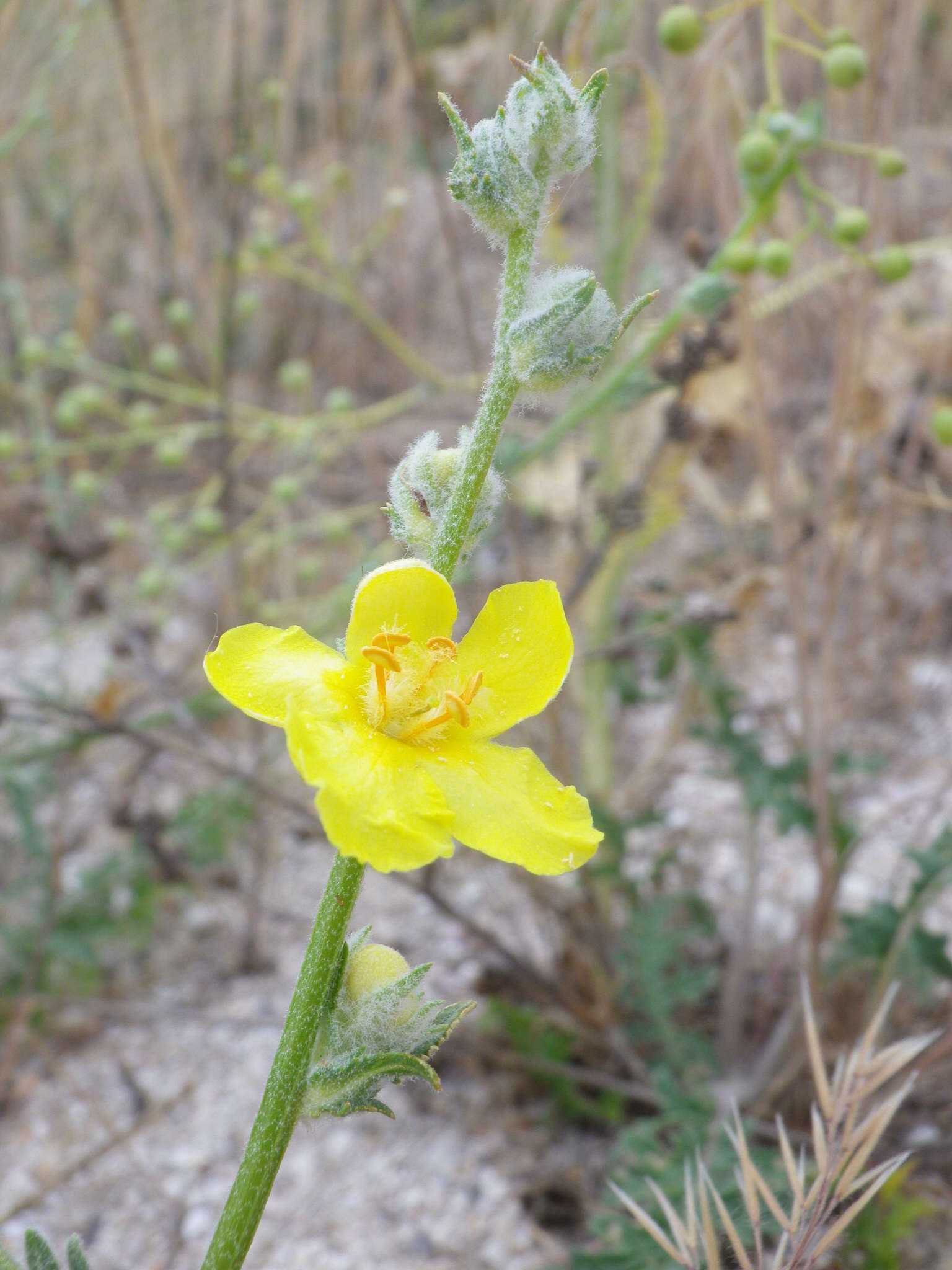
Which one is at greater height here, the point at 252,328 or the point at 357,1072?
the point at 357,1072

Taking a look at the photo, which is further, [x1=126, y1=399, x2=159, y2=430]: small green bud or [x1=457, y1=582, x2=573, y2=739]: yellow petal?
[x1=126, y1=399, x2=159, y2=430]: small green bud

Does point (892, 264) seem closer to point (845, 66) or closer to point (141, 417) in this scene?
point (845, 66)

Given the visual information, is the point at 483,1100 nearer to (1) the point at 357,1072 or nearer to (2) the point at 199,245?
(1) the point at 357,1072

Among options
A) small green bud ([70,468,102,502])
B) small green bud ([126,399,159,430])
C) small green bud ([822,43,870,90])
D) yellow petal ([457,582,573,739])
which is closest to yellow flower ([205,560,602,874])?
yellow petal ([457,582,573,739])

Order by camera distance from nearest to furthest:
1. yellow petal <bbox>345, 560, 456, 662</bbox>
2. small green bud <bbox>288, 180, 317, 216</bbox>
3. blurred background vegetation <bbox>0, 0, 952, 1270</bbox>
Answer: yellow petal <bbox>345, 560, 456, 662</bbox> → blurred background vegetation <bbox>0, 0, 952, 1270</bbox> → small green bud <bbox>288, 180, 317, 216</bbox>

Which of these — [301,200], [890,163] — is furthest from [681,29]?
[301,200]

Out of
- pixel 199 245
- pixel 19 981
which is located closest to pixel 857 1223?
pixel 19 981

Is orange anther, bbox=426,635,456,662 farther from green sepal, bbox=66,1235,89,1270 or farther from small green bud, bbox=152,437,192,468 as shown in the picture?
small green bud, bbox=152,437,192,468
